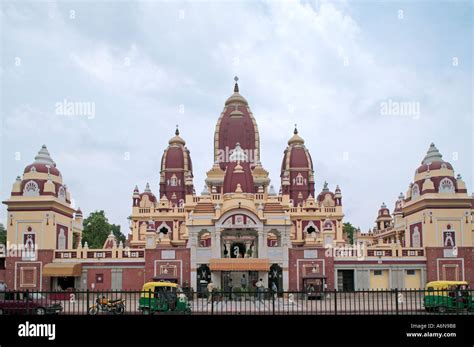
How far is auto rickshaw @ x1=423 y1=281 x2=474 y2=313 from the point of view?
22.6m

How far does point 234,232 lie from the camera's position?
46.3 metres

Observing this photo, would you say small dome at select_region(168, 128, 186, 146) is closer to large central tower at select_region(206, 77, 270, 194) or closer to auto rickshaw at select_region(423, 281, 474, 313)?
large central tower at select_region(206, 77, 270, 194)

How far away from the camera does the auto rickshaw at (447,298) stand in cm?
2256

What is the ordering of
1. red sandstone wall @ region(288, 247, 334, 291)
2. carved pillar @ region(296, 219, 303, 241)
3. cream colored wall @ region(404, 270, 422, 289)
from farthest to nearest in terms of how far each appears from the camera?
carved pillar @ region(296, 219, 303, 241)
cream colored wall @ region(404, 270, 422, 289)
red sandstone wall @ region(288, 247, 334, 291)

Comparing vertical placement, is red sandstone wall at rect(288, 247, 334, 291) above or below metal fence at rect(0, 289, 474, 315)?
above

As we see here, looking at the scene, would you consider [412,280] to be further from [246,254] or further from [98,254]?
Answer: [98,254]

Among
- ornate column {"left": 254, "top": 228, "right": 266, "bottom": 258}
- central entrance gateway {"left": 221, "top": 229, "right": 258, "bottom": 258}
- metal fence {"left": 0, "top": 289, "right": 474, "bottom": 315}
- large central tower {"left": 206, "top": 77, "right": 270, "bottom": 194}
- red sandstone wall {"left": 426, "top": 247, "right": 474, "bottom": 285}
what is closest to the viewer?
metal fence {"left": 0, "top": 289, "right": 474, "bottom": 315}

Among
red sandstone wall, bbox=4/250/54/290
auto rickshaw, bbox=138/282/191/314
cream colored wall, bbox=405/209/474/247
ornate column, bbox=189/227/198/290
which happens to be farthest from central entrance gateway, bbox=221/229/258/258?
auto rickshaw, bbox=138/282/191/314

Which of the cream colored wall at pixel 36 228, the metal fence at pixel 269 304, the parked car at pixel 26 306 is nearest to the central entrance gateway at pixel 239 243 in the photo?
the cream colored wall at pixel 36 228

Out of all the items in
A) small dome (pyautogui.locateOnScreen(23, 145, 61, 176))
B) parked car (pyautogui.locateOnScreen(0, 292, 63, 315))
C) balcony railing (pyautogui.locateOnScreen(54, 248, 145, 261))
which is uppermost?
small dome (pyautogui.locateOnScreen(23, 145, 61, 176))

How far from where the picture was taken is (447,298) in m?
23.2

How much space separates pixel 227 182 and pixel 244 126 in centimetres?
1429

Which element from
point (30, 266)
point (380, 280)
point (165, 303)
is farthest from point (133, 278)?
point (165, 303)
